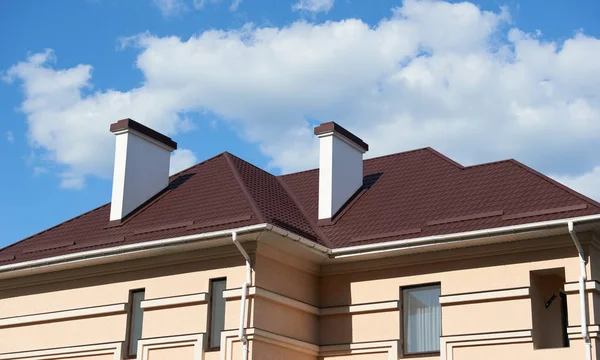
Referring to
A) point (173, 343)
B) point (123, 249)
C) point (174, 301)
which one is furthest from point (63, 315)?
point (173, 343)

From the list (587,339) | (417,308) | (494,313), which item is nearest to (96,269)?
(417,308)

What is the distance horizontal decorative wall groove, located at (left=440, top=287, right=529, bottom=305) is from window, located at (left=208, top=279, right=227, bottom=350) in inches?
160

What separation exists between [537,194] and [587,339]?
10.8 feet

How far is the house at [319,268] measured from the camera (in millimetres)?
16062

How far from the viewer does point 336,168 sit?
19.9m

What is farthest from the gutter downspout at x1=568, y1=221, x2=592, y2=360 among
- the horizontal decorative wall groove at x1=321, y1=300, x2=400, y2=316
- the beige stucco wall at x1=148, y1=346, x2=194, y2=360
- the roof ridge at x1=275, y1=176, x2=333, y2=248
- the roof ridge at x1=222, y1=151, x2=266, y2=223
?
the beige stucco wall at x1=148, y1=346, x2=194, y2=360

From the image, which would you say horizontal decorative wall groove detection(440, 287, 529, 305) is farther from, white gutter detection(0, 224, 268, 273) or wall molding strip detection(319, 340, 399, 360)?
white gutter detection(0, 224, 268, 273)

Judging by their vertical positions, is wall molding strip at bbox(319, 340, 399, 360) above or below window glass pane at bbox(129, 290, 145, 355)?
below

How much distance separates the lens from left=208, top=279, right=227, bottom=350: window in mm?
16766

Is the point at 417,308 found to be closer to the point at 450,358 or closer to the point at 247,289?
the point at 450,358

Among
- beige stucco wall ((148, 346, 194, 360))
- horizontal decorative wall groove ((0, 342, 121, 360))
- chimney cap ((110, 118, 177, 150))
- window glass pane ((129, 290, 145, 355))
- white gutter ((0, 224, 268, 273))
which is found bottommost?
beige stucco wall ((148, 346, 194, 360))

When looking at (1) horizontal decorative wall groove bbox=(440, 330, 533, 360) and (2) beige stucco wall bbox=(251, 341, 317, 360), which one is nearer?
(1) horizontal decorative wall groove bbox=(440, 330, 533, 360)

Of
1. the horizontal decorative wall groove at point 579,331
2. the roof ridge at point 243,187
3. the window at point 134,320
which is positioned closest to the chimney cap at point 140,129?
the roof ridge at point 243,187

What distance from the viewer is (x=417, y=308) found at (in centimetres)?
1723
